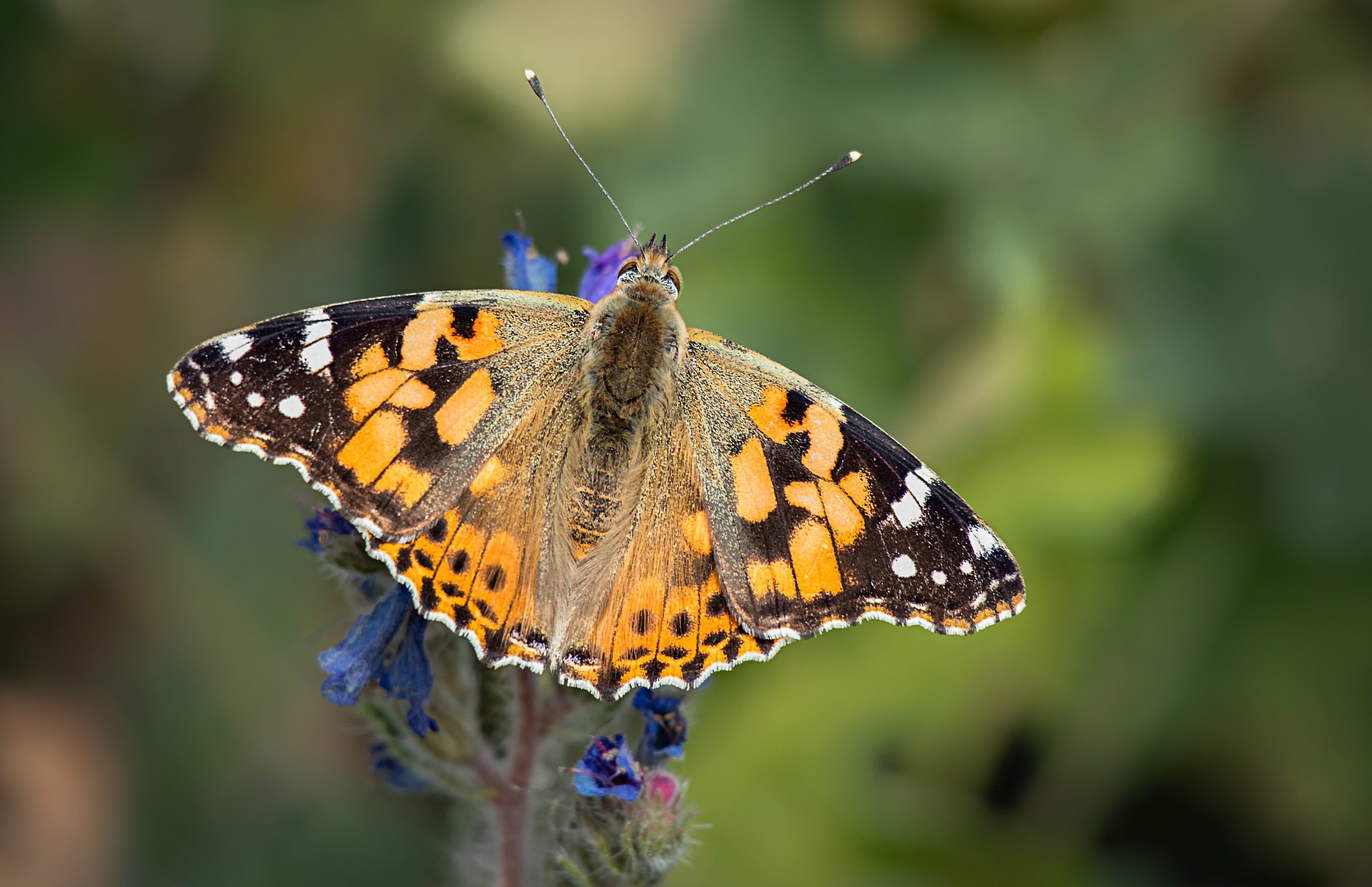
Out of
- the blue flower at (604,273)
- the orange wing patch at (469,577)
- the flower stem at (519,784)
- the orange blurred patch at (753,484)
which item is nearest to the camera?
the orange wing patch at (469,577)

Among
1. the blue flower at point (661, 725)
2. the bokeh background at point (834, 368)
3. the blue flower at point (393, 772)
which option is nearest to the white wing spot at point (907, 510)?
the blue flower at point (661, 725)

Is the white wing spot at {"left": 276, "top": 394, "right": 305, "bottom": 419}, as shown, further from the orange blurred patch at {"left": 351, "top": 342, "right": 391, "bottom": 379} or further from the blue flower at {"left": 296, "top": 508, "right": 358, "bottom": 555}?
the blue flower at {"left": 296, "top": 508, "right": 358, "bottom": 555}

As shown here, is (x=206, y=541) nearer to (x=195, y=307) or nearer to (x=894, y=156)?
(x=195, y=307)

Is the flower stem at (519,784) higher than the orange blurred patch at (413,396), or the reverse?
the orange blurred patch at (413,396)

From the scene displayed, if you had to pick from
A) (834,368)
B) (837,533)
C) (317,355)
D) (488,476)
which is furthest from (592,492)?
(834,368)

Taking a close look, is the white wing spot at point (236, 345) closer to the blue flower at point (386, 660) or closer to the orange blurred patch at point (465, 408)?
the orange blurred patch at point (465, 408)

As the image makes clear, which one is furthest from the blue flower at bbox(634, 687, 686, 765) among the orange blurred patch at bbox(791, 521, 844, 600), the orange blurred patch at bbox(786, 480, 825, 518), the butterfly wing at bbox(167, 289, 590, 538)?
the butterfly wing at bbox(167, 289, 590, 538)

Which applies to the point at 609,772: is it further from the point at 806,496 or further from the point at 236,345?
the point at 236,345

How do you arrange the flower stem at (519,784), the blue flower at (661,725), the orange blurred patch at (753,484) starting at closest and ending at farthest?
the orange blurred patch at (753,484) → the blue flower at (661,725) → the flower stem at (519,784)
